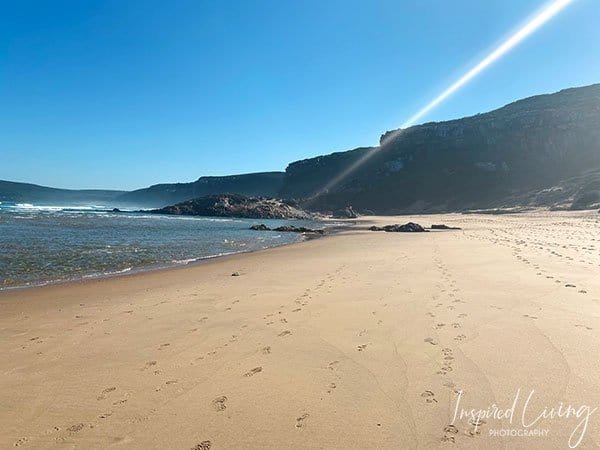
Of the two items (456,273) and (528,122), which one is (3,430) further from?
(528,122)

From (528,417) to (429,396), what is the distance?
34.4 inches

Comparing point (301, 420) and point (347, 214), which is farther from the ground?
point (347, 214)

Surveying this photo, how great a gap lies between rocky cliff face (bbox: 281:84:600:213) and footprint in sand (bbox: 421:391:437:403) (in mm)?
83390

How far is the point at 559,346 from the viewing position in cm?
496

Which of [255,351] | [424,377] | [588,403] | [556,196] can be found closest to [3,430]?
[255,351]

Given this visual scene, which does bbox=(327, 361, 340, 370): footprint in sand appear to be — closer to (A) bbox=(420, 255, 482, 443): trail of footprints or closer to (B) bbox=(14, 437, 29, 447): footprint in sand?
(A) bbox=(420, 255, 482, 443): trail of footprints

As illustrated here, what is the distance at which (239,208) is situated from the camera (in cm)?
9000

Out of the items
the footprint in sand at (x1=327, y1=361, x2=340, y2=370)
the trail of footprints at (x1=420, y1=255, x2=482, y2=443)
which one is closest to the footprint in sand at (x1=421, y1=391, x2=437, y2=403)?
the trail of footprints at (x1=420, y1=255, x2=482, y2=443)

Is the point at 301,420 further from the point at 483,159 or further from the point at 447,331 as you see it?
the point at 483,159

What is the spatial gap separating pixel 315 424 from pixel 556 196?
7689 cm

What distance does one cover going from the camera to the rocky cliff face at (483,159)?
98438mm

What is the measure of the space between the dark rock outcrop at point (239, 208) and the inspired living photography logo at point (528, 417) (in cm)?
8205

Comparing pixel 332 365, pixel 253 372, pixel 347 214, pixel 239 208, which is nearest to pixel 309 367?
pixel 332 365

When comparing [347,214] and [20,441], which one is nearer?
[20,441]
